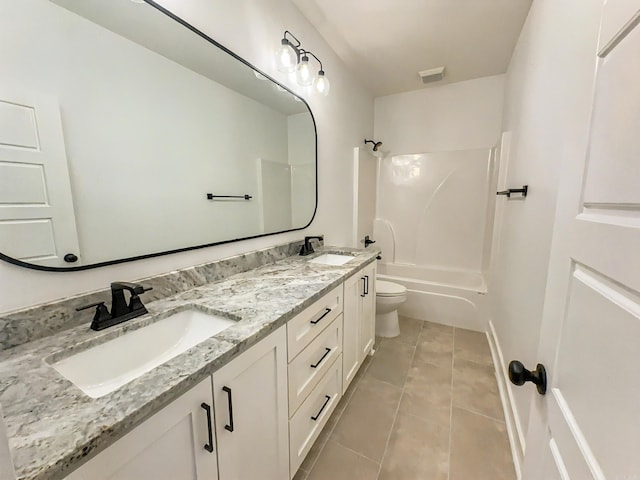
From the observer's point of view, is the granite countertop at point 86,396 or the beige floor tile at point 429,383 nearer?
the granite countertop at point 86,396

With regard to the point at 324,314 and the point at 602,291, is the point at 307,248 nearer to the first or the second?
the point at 324,314

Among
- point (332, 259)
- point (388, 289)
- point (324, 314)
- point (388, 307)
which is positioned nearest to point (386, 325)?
point (388, 307)

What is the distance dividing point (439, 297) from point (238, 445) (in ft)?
7.85

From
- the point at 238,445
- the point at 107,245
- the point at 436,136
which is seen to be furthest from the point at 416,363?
the point at 436,136

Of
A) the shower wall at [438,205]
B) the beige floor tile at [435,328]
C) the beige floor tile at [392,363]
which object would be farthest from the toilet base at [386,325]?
the shower wall at [438,205]

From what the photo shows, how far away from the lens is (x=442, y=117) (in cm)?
288

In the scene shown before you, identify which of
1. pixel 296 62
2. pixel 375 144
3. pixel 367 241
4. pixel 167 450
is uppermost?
pixel 296 62

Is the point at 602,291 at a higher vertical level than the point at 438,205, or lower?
lower

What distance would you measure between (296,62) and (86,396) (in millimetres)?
1886

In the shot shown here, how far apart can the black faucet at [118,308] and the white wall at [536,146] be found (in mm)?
1212

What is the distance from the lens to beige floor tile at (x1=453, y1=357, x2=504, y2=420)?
5.33 feet

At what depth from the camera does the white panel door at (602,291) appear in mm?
372

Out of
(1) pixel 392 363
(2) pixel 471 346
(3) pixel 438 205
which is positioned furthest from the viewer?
(3) pixel 438 205

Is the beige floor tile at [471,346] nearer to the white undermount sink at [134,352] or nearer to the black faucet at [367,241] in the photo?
the black faucet at [367,241]
